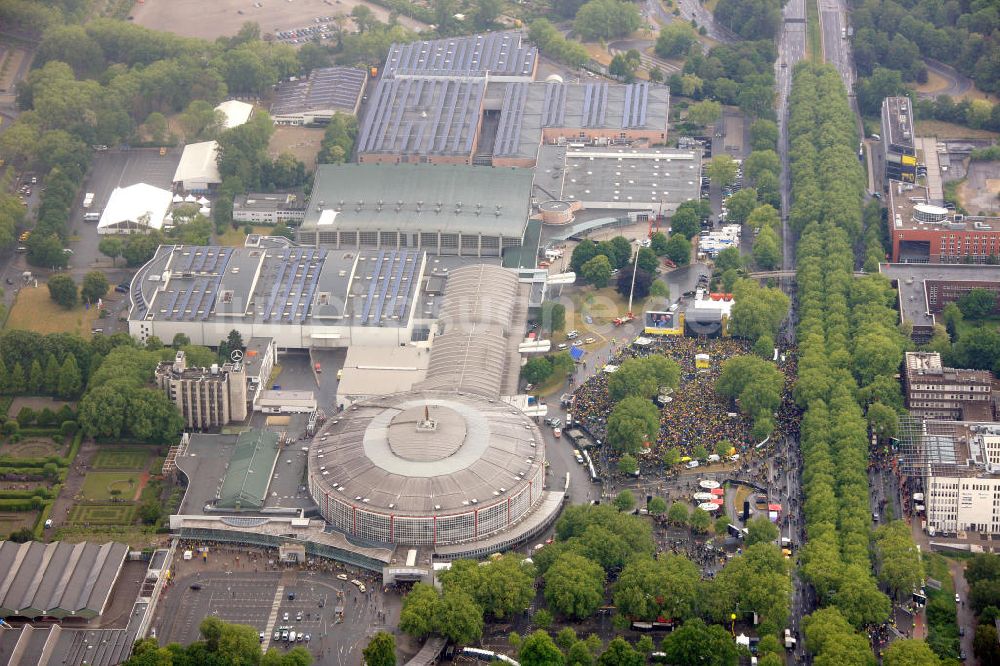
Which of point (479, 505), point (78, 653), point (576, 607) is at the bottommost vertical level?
point (78, 653)

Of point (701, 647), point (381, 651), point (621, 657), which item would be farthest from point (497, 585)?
point (701, 647)

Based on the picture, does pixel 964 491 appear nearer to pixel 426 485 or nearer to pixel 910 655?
pixel 910 655

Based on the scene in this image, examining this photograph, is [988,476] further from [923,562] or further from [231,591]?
[231,591]

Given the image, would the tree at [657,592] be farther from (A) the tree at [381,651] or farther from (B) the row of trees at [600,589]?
(A) the tree at [381,651]

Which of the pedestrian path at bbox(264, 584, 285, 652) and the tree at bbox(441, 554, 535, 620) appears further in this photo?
the pedestrian path at bbox(264, 584, 285, 652)

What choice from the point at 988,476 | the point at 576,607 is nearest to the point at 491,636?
the point at 576,607

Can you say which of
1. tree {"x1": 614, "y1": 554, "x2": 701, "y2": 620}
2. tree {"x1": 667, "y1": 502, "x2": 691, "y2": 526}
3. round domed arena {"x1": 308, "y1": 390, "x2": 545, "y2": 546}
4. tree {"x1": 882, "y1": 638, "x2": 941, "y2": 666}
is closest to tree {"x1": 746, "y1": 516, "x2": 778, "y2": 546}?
tree {"x1": 667, "y1": 502, "x2": 691, "y2": 526}

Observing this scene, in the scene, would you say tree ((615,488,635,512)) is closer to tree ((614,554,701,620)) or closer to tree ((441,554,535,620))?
tree ((614,554,701,620))
